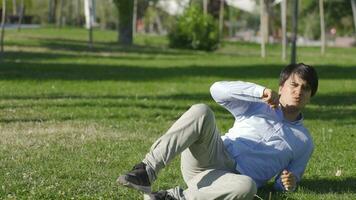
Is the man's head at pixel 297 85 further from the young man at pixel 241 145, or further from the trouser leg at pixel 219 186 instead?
the trouser leg at pixel 219 186

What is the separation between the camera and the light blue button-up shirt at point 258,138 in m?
5.91

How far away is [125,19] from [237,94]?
33.0 m

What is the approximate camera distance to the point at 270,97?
18.2ft

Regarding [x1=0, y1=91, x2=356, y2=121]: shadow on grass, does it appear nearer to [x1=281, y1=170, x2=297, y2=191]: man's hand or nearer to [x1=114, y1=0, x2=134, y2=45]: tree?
[x1=281, y1=170, x2=297, y2=191]: man's hand

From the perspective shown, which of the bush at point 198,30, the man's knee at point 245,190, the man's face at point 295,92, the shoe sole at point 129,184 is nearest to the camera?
the shoe sole at point 129,184

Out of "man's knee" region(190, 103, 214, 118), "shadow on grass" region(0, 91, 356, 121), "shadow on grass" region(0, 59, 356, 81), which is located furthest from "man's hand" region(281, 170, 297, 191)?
"shadow on grass" region(0, 59, 356, 81)

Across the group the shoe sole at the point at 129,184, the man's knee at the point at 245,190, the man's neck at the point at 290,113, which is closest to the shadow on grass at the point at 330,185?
the man's neck at the point at 290,113

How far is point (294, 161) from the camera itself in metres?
6.10

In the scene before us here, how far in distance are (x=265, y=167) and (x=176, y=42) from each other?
3694cm

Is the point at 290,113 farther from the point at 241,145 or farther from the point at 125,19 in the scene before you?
the point at 125,19

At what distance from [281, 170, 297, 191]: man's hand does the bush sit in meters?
35.4

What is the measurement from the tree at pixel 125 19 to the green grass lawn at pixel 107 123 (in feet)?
32.7

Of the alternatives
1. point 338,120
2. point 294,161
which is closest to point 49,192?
point 294,161

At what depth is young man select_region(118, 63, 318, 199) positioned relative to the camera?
5.47 metres
